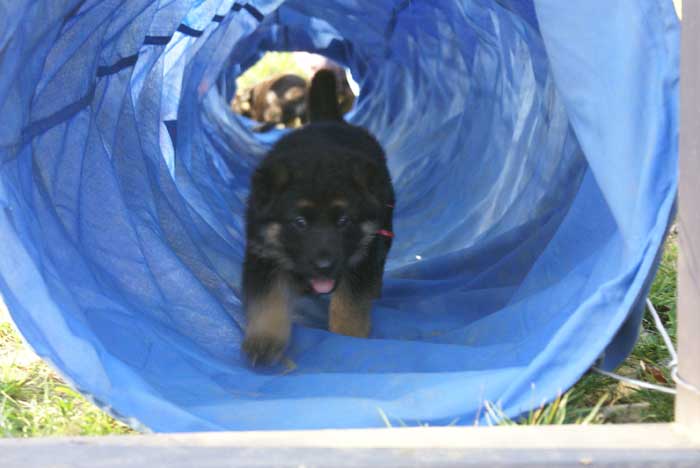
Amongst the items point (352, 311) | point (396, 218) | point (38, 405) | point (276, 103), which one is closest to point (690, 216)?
point (352, 311)

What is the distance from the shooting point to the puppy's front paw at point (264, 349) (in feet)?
12.5

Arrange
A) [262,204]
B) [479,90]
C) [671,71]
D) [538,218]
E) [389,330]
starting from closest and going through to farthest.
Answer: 1. [671,71]
2. [262,204]
3. [389,330]
4. [538,218]
5. [479,90]

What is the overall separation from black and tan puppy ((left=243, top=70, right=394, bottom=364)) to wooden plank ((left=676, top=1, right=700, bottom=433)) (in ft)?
5.28

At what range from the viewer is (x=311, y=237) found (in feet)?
12.9

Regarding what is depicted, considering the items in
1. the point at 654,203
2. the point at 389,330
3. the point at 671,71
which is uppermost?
the point at 671,71

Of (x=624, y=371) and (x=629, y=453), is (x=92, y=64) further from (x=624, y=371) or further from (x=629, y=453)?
(x=629, y=453)

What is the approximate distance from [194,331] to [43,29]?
129 centimetres

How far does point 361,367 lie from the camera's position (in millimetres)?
3877

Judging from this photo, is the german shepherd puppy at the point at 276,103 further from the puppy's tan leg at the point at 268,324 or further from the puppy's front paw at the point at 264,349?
the puppy's front paw at the point at 264,349

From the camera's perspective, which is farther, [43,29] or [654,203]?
[43,29]

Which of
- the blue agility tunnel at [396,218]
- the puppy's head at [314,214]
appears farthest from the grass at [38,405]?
the puppy's head at [314,214]

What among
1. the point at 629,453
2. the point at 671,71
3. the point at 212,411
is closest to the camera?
the point at 629,453

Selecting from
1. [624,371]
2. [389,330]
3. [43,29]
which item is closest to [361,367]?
[389,330]

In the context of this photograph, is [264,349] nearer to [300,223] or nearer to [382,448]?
[300,223]
